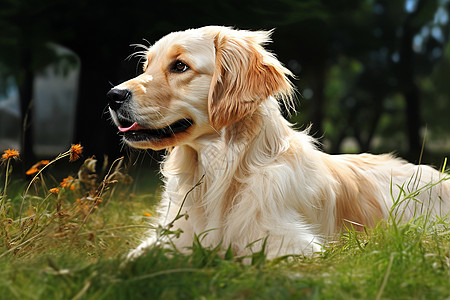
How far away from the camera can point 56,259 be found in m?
2.61

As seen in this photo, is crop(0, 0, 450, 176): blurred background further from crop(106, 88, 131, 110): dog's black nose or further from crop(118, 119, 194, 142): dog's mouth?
crop(106, 88, 131, 110): dog's black nose

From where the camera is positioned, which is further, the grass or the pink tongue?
the pink tongue

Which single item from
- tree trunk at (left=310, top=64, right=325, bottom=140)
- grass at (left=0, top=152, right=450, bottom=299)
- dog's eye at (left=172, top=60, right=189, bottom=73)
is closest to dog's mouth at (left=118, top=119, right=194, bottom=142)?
dog's eye at (left=172, top=60, right=189, bottom=73)

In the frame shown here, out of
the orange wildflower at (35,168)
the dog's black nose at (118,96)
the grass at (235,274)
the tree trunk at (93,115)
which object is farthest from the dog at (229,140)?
the tree trunk at (93,115)

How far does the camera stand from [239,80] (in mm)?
3418

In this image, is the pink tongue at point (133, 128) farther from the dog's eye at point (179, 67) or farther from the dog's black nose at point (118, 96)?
the dog's eye at point (179, 67)

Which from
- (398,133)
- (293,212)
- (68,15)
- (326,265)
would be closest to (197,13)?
(68,15)

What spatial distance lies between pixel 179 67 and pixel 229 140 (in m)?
0.60

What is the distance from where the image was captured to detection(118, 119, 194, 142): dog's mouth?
3.33 m

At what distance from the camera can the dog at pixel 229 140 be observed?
3252 mm

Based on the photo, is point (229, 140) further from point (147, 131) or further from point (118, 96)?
point (118, 96)

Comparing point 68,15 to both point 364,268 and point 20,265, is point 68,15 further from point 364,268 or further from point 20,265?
point 364,268

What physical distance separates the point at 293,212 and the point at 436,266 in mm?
1004

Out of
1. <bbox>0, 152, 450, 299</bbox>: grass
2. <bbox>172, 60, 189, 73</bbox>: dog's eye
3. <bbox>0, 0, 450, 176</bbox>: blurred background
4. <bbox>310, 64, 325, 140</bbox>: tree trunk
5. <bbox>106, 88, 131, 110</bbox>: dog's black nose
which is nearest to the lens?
<bbox>0, 152, 450, 299</bbox>: grass
